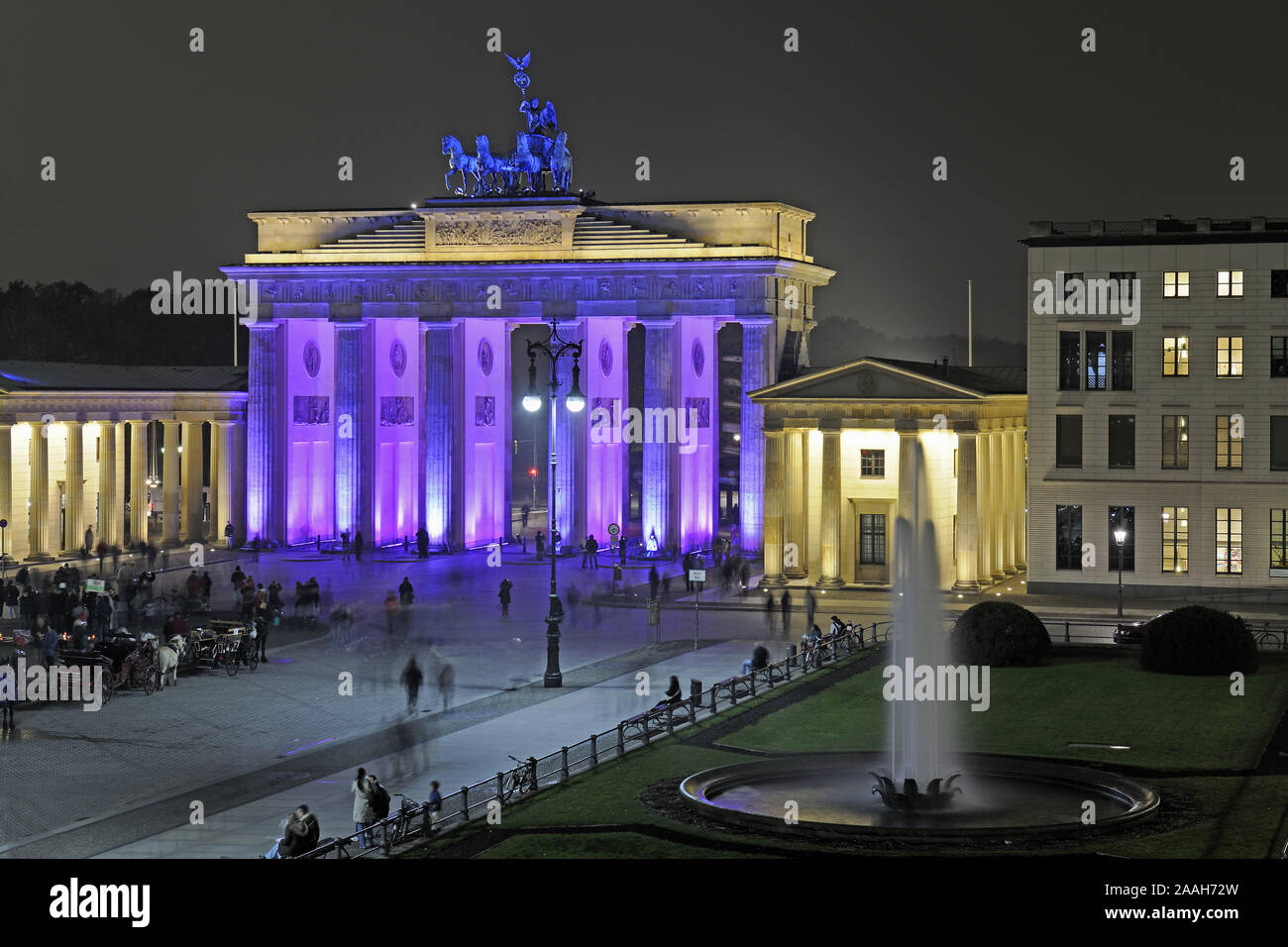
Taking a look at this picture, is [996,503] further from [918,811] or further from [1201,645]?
[918,811]

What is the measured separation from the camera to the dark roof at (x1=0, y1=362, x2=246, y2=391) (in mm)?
80688

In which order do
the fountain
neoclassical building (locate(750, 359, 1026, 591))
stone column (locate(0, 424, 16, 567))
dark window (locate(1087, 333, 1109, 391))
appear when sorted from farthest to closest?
stone column (locate(0, 424, 16, 567)), neoclassical building (locate(750, 359, 1026, 591)), dark window (locate(1087, 333, 1109, 391)), the fountain

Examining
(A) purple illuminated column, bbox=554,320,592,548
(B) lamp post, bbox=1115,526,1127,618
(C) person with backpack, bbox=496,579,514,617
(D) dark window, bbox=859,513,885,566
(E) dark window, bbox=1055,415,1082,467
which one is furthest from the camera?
(A) purple illuminated column, bbox=554,320,592,548

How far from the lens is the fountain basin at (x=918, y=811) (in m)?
27.7

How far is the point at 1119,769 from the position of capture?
33.1 meters

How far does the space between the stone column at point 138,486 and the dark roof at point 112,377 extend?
2.17 m

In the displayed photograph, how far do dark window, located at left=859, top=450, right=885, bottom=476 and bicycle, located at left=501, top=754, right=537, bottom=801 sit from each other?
122ft

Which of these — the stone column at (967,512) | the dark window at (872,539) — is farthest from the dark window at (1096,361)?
the dark window at (872,539)

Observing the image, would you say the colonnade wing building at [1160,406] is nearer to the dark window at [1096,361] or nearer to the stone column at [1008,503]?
the dark window at [1096,361]

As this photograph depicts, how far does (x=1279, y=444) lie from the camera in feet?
202

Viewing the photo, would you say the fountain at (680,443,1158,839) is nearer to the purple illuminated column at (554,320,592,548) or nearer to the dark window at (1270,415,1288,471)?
the dark window at (1270,415,1288,471)

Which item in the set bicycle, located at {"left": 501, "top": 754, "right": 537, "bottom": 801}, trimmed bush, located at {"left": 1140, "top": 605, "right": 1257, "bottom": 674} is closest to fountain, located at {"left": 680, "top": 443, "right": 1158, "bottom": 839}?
bicycle, located at {"left": 501, "top": 754, "right": 537, "bottom": 801}
